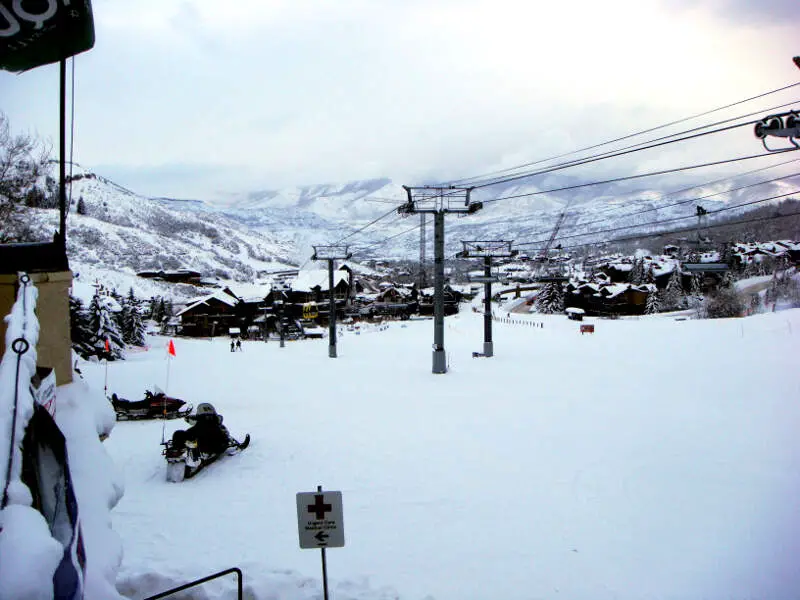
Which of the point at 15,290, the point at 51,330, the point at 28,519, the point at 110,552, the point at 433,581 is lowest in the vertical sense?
the point at 433,581

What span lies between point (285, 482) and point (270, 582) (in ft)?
11.7

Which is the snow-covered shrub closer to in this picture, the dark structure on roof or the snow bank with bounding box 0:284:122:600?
the dark structure on roof

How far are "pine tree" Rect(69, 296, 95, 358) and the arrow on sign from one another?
109 ft

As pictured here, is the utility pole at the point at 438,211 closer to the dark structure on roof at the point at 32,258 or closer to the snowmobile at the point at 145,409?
the snowmobile at the point at 145,409

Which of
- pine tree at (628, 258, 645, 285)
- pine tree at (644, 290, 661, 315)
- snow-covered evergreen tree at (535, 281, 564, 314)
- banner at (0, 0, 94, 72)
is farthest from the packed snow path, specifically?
pine tree at (628, 258, 645, 285)

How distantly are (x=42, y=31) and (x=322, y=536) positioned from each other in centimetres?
519

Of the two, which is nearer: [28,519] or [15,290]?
[28,519]

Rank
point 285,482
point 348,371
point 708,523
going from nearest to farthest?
1. point 708,523
2. point 285,482
3. point 348,371

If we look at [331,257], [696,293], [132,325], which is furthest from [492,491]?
[696,293]

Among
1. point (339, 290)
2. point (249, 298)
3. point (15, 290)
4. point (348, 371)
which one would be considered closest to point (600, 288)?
point (339, 290)

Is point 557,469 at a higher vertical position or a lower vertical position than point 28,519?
lower

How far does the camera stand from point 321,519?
5.49 metres

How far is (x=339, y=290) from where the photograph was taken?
93312 millimetres

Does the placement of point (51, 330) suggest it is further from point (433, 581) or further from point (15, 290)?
point (433, 581)
